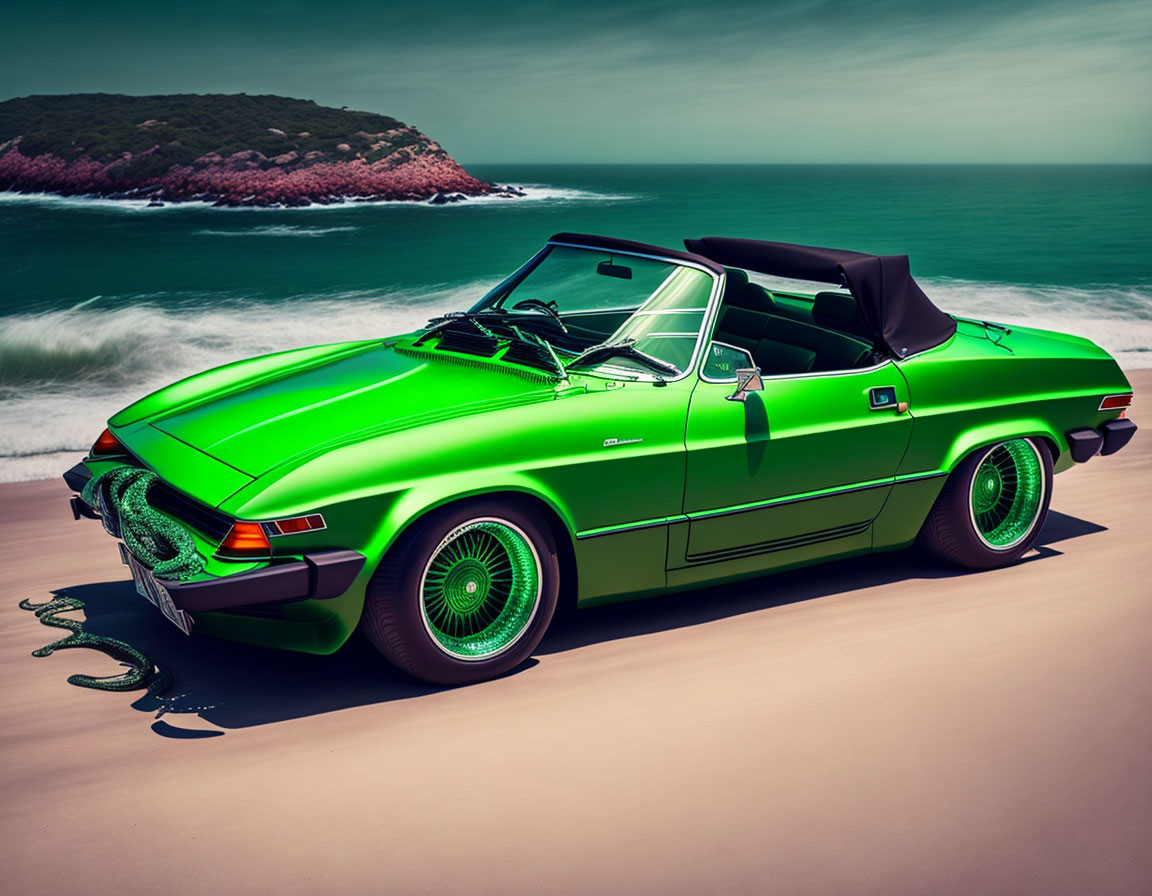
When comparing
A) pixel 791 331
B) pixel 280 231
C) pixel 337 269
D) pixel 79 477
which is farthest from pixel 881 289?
pixel 280 231

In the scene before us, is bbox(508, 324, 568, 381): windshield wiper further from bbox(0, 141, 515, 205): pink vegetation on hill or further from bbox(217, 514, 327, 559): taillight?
bbox(0, 141, 515, 205): pink vegetation on hill

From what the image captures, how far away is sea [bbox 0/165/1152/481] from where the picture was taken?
16375mm

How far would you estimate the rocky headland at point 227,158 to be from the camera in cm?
7575

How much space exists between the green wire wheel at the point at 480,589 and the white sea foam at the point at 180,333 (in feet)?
16.7

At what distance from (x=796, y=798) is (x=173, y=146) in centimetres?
8894

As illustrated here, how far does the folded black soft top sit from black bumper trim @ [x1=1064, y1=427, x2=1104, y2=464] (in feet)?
2.64

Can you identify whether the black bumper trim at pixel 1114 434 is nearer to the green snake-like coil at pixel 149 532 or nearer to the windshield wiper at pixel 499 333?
the windshield wiper at pixel 499 333

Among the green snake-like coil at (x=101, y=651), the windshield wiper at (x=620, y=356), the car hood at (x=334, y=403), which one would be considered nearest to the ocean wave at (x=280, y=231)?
the green snake-like coil at (x=101, y=651)

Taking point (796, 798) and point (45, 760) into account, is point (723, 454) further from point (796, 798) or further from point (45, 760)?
point (45, 760)

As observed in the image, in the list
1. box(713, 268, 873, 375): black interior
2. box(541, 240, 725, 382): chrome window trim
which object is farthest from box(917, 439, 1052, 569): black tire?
box(541, 240, 725, 382): chrome window trim

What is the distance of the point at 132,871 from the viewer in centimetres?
268

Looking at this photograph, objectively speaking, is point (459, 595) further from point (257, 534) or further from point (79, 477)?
point (79, 477)

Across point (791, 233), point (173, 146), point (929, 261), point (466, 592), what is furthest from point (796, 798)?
point (173, 146)

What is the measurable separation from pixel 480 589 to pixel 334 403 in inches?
37.5
